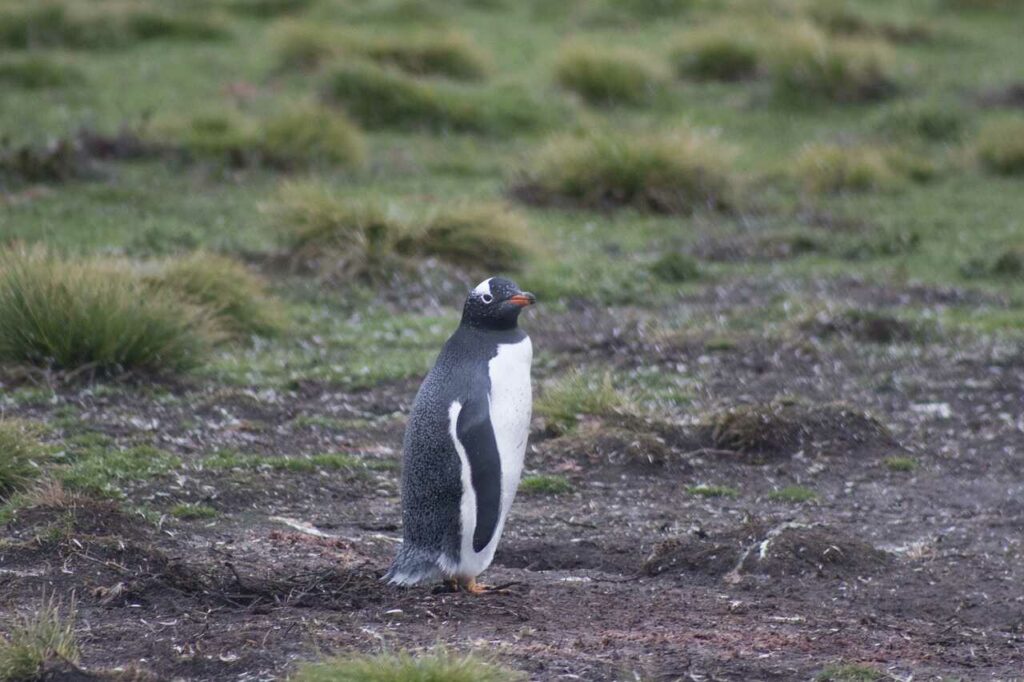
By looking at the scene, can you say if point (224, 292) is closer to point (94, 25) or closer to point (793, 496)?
point (793, 496)

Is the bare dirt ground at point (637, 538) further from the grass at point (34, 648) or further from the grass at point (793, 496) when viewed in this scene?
the grass at point (34, 648)

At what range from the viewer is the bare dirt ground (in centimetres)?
450

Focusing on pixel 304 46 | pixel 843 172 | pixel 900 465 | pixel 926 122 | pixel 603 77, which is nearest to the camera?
pixel 900 465

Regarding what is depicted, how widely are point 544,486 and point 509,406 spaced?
1.48 metres

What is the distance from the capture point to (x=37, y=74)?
1397cm

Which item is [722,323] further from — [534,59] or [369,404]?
[534,59]

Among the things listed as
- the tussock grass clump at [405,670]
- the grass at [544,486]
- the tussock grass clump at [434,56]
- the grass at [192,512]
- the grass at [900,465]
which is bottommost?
the grass at [900,465]

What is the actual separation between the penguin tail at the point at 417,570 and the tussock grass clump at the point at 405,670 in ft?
3.10

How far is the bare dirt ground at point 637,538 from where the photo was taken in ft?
14.8

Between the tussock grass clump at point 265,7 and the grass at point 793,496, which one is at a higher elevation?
the tussock grass clump at point 265,7

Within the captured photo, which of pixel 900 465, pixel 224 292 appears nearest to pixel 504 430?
pixel 900 465

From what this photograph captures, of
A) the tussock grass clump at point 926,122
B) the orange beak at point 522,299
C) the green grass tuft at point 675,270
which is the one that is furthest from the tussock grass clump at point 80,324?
the tussock grass clump at point 926,122

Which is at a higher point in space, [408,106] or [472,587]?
[408,106]

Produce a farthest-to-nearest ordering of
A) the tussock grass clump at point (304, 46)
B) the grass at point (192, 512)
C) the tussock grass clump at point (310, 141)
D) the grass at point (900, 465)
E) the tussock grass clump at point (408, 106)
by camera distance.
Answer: the tussock grass clump at point (304, 46) → the tussock grass clump at point (408, 106) → the tussock grass clump at point (310, 141) → the grass at point (900, 465) → the grass at point (192, 512)
